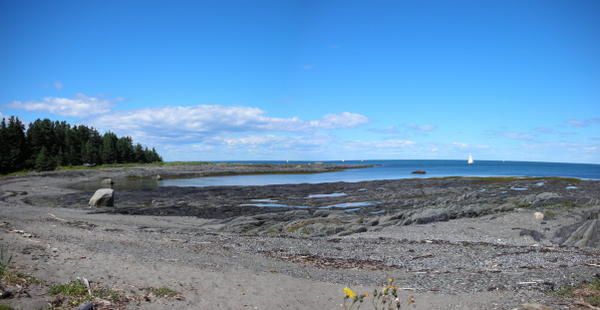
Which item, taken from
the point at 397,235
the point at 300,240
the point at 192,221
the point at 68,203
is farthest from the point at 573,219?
the point at 68,203

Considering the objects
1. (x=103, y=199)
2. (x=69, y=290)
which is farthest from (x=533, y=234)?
(x=103, y=199)

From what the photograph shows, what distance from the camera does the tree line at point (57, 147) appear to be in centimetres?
6731

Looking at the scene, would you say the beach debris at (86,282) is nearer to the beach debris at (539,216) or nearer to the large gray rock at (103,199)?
the beach debris at (539,216)

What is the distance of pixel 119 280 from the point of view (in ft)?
29.8

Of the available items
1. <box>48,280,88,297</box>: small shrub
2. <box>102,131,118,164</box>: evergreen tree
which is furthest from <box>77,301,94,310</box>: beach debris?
<box>102,131,118,164</box>: evergreen tree

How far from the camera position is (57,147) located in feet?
276

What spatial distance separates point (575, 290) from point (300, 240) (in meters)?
11.0

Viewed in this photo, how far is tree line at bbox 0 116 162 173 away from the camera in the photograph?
67.3 m

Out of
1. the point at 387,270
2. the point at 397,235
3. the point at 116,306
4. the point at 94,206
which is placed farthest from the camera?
the point at 94,206

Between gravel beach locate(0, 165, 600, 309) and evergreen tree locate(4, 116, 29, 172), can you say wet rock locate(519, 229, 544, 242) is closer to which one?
gravel beach locate(0, 165, 600, 309)

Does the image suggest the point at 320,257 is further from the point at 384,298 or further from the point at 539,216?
the point at 539,216

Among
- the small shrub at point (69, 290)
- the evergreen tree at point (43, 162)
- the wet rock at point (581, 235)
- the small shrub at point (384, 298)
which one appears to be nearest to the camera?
the small shrub at point (384, 298)

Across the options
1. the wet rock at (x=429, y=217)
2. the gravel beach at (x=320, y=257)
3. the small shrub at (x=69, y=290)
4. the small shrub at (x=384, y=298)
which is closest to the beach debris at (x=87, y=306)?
the gravel beach at (x=320, y=257)

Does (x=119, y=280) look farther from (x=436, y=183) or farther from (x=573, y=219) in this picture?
(x=436, y=183)
